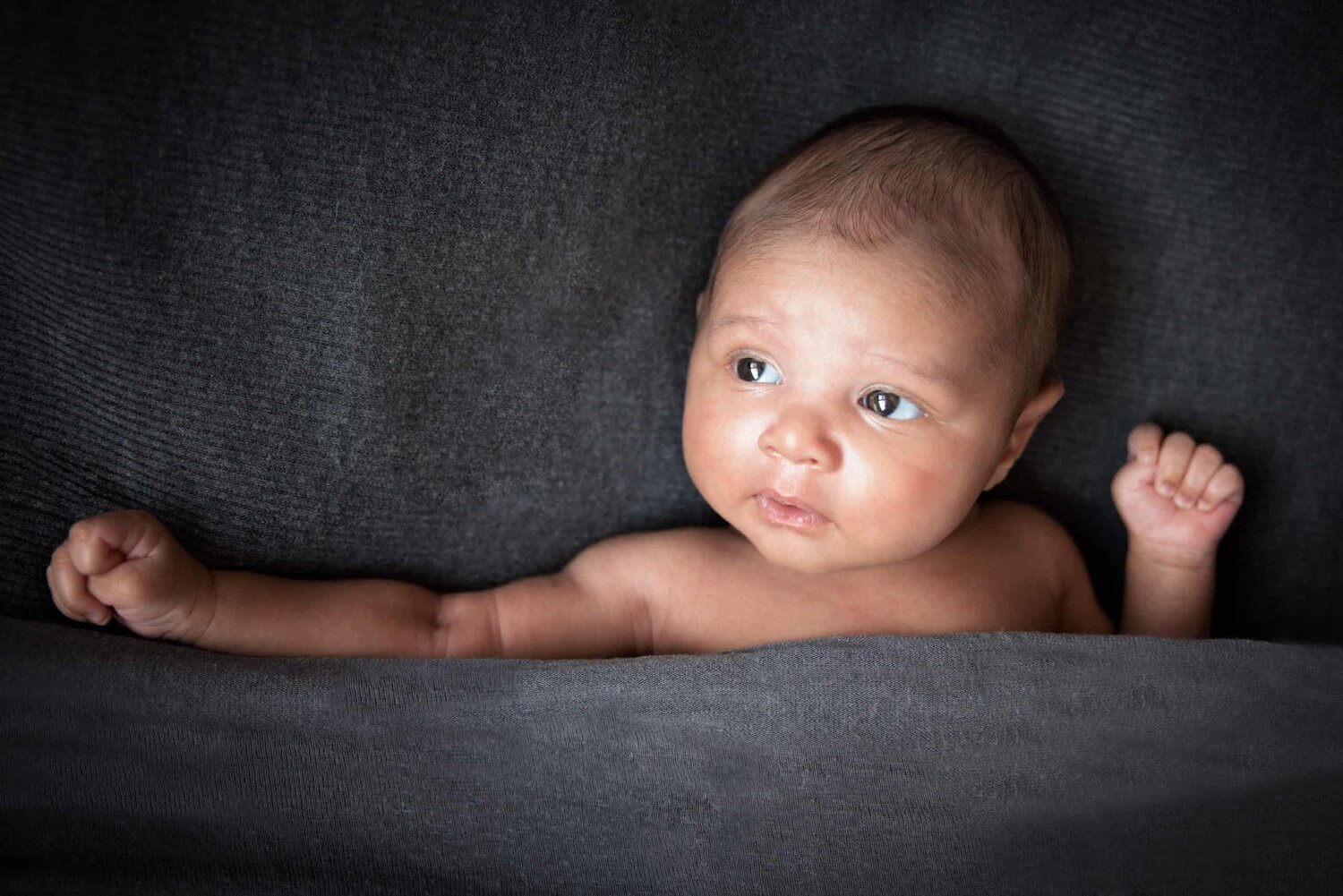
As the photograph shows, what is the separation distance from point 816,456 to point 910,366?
0.43 feet

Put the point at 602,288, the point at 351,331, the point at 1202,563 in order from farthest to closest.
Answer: the point at 1202,563, the point at 602,288, the point at 351,331

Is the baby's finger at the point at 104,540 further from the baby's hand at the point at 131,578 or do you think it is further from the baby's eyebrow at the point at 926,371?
the baby's eyebrow at the point at 926,371

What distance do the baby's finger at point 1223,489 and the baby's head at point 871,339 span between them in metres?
0.33

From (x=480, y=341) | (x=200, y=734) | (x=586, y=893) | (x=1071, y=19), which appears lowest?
(x=586, y=893)

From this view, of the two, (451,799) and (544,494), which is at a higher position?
(544,494)

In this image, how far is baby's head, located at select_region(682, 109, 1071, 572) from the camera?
1080 millimetres

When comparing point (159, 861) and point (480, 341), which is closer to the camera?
point (159, 861)

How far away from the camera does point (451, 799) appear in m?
0.98

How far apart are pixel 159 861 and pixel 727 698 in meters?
0.52

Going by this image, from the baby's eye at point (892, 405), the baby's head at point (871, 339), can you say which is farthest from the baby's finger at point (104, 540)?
the baby's eye at point (892, 405)

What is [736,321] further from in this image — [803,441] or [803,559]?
[803,559]

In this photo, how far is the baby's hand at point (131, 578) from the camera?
3.24 ft

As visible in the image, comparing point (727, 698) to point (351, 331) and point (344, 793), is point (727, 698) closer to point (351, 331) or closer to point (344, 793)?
point (344, 793)

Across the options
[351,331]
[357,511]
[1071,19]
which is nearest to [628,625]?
[357,511]
